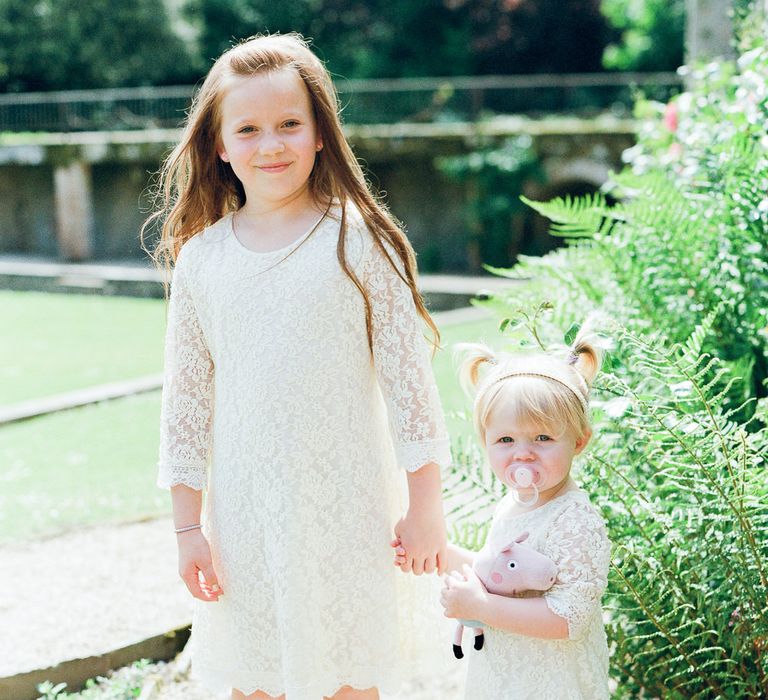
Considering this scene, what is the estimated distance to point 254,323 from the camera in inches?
90.7

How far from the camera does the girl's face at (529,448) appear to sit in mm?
2070

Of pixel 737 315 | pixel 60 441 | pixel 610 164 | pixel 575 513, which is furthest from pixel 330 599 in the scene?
pixel 610 164

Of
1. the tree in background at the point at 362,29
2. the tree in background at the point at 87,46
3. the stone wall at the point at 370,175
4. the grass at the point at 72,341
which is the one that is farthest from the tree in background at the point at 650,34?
the grass at the point at 72,341

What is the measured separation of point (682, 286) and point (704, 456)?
911 millimetres

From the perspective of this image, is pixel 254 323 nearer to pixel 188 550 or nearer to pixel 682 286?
pixel 188 550

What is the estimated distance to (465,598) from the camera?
6.85ft

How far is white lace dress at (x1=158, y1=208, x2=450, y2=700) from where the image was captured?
2281mm

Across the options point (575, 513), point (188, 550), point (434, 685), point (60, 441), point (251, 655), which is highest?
point (575, 513)

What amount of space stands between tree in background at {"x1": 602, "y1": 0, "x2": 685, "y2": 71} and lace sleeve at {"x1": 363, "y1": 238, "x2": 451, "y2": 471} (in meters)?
23.1

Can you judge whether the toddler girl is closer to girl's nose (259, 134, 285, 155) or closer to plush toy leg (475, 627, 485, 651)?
plush toy leg (475, 627, 485, 651)

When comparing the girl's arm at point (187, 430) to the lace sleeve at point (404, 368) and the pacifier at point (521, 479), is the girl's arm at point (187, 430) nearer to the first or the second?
the lace sleeve at point (404, 368)

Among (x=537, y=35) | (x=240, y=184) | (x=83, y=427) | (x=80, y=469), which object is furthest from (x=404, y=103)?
(x=240, y=184)

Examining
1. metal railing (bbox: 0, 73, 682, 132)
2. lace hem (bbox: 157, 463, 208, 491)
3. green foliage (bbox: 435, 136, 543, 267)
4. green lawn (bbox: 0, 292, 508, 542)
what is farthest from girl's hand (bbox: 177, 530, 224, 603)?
metal railing (bbox: 0, 73, 682, 132)

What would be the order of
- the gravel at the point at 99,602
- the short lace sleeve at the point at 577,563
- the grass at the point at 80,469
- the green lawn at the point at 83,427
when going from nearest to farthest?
the short lace sleeve at the point at 577,563, the gravel at the point at 99,602, the grass at the point at 80,469, the green lawn at the point at 83,427
